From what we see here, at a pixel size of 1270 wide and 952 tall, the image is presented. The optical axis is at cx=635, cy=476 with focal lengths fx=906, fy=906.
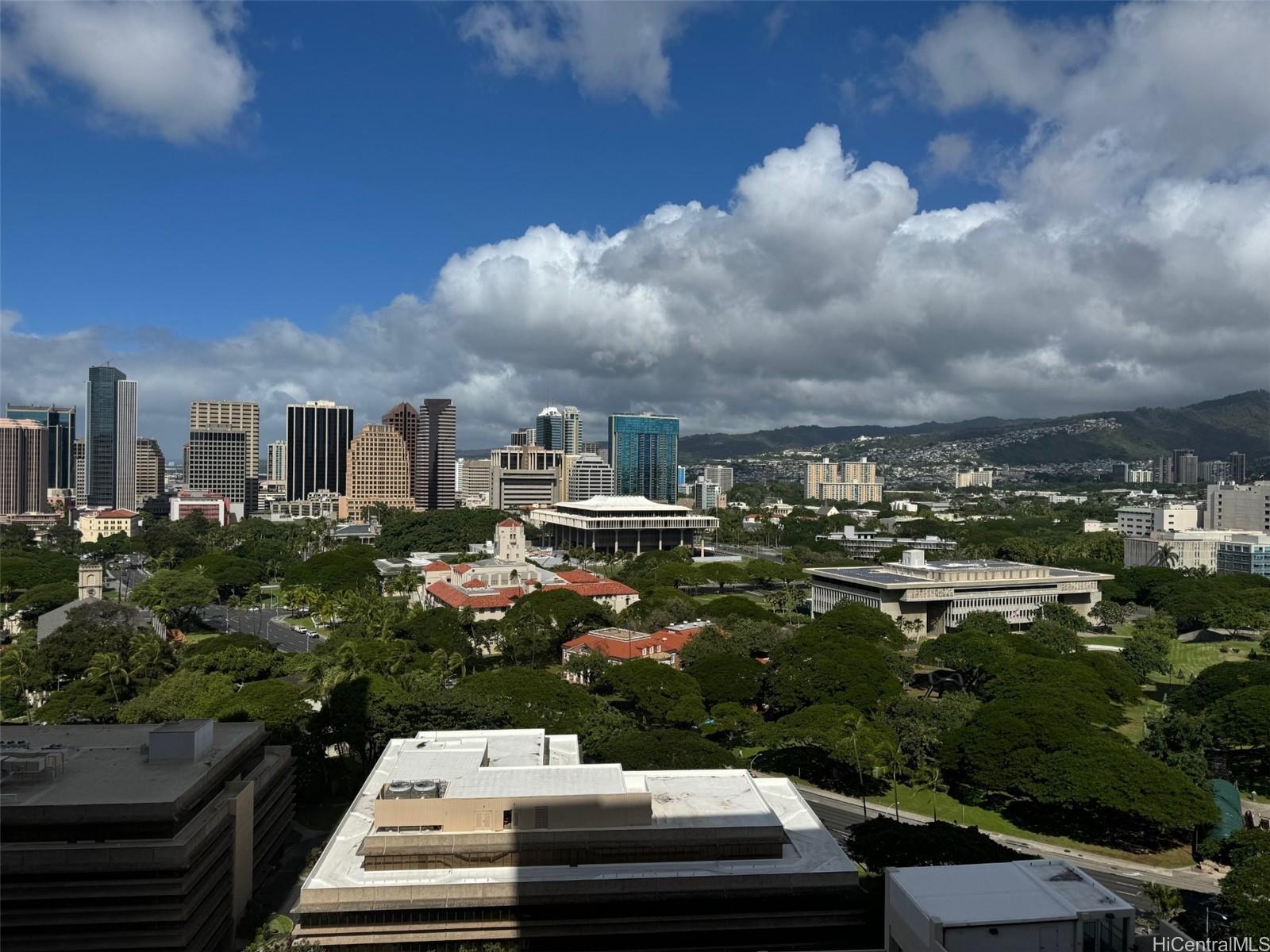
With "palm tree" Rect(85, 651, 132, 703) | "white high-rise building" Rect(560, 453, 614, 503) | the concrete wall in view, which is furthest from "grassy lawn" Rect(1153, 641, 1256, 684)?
"white high-rise building" Rect(560, 453, 614, 503)

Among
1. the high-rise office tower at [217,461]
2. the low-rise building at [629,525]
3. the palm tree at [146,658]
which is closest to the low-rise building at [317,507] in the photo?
the high-rise office tower at [217,461]

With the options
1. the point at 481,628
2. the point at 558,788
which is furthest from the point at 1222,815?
the point at 481,628

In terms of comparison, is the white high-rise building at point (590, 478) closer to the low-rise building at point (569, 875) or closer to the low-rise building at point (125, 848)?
the low-rise building at point (125, 848)

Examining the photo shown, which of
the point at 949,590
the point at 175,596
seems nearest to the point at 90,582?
the point at 175,596

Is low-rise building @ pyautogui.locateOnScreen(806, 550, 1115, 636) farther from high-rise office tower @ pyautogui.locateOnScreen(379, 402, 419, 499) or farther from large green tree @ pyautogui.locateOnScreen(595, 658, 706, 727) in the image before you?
high-rise office tower @ pyautogui.locateOnScreen(379, 402, 419, 499)

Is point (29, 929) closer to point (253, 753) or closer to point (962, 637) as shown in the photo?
point (253, 753)

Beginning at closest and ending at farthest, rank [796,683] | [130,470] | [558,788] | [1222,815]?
1. [558,788]
2. [1222,815]
3. [796,683]
4. [130,470]
